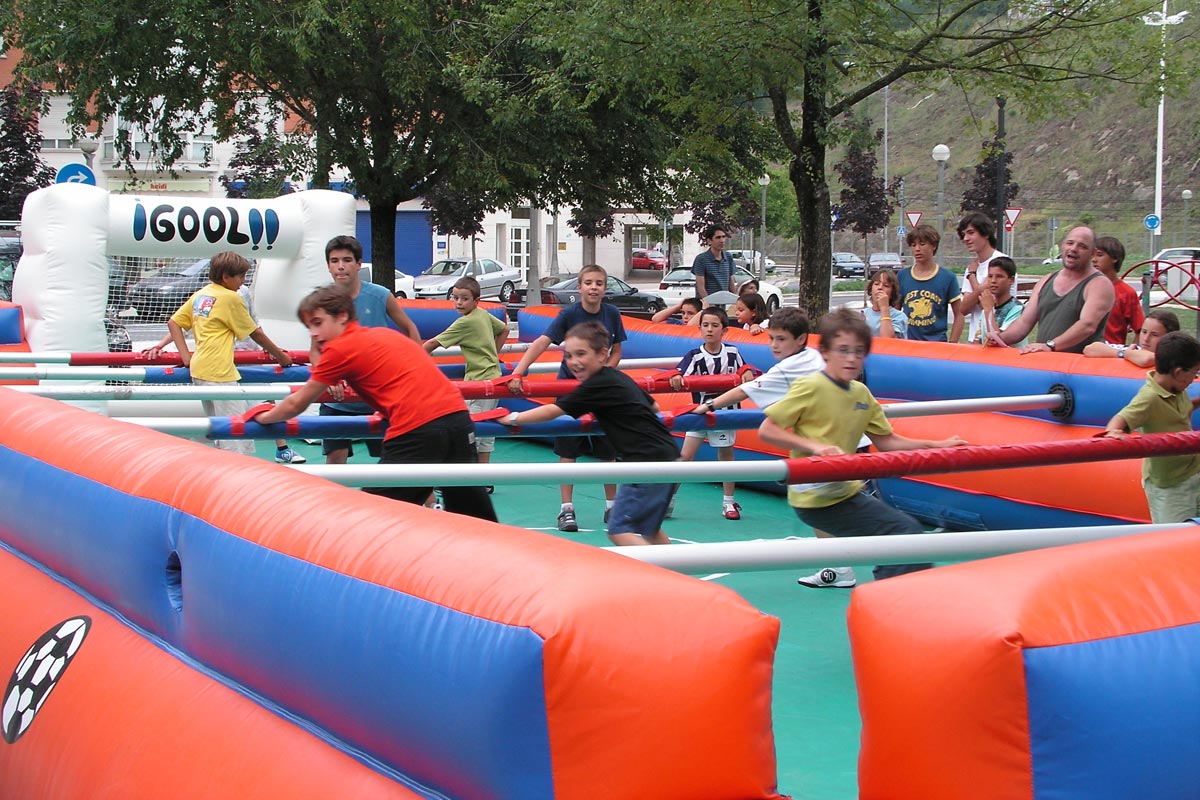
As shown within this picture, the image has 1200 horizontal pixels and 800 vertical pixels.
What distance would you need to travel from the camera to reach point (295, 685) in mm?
2762

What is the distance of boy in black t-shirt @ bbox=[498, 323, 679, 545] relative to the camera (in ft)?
18.6

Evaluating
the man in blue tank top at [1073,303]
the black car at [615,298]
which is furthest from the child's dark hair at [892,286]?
the black car at [615,298]

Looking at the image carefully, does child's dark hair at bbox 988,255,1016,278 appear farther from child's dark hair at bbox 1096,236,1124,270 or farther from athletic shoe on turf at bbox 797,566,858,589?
athletic shoe on turf at bbox 797,566,858,589

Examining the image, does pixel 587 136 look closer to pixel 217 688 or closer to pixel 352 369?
pixel 352 369

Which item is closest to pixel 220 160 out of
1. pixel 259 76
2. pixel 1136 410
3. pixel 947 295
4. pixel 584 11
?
pixel 259 76

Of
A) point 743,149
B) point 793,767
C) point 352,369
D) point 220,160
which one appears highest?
point 220,160

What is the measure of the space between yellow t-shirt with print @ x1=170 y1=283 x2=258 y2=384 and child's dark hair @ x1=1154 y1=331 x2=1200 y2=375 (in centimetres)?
570

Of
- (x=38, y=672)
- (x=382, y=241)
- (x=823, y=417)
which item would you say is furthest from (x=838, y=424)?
(x=382, y=241)

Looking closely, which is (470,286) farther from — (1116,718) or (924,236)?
(1116,718)

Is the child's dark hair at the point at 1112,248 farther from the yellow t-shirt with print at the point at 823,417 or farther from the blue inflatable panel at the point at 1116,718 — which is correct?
the blue inflatable panel at the point at 1116,718

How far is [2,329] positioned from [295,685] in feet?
33.4

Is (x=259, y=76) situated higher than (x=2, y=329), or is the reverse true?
(x=259, y=76)

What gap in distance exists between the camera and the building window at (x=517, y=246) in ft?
194

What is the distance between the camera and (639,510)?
18.8ft
